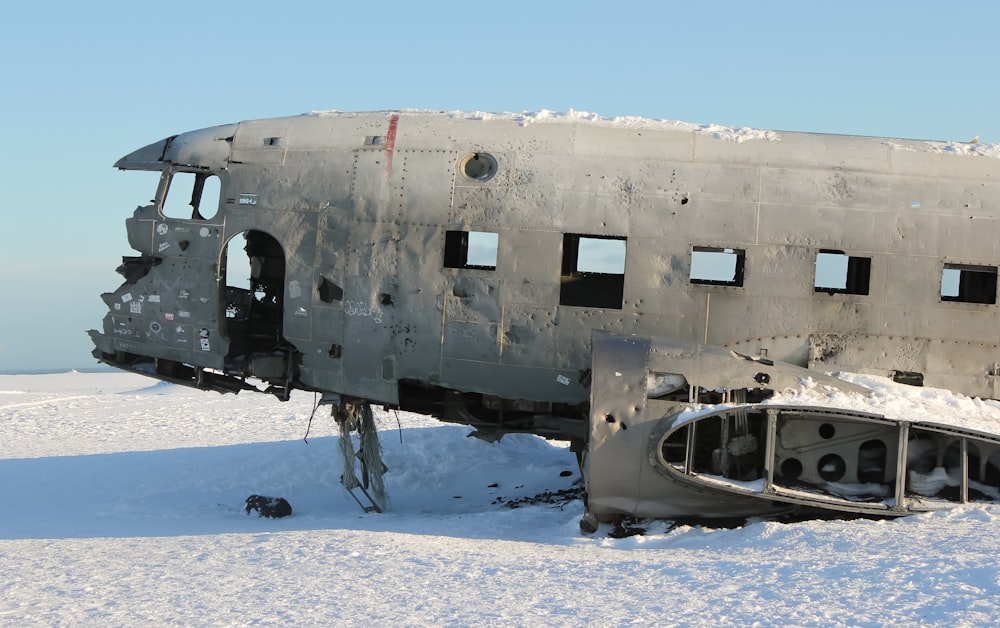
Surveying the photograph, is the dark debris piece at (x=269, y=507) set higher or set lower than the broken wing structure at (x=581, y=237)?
lower

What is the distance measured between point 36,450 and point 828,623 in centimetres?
1795

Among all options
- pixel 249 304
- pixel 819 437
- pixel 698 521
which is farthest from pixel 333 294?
pixel 819 437

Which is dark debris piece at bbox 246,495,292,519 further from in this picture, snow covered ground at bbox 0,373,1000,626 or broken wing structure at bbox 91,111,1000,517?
broken wing structure at bbox 91,111,1000,517

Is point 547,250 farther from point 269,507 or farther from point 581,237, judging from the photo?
point 269,507

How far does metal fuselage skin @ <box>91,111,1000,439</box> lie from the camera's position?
38.7ft

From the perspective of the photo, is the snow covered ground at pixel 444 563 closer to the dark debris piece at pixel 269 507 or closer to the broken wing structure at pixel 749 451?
the dark debris piece at pixel 269 507

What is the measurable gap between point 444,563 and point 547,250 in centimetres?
425

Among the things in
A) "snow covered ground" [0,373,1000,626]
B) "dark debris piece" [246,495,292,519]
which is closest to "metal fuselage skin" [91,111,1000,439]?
"snow covered ground" [0,373,1000,626]

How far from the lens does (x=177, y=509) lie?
575 inches

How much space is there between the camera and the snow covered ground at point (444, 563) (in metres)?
7.36

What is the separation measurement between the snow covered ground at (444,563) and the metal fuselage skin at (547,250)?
4.51 feet

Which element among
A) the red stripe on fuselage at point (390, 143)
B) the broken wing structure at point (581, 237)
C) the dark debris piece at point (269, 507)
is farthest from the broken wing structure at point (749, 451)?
the dark debris piece at point (269, 507)

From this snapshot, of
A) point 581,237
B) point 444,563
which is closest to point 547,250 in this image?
point 581,237

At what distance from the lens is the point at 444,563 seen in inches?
358
